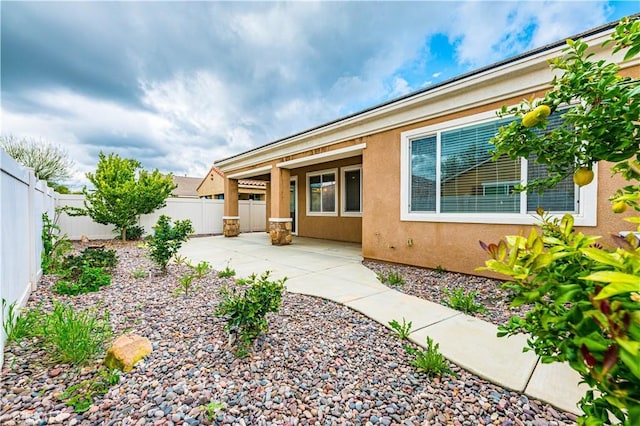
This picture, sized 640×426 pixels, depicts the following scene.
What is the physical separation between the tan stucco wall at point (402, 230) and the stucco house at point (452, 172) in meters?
0.02

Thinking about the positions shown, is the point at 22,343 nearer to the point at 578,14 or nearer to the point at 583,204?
the point at 583,204

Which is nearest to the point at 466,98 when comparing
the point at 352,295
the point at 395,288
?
the point at 395,288

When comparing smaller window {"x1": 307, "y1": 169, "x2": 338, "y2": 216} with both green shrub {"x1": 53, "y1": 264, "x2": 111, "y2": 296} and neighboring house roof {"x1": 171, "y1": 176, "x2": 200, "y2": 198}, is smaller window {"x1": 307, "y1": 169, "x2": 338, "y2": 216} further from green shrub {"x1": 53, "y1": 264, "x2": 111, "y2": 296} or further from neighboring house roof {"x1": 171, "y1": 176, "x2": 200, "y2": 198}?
neighboring house roof {"x1": 171, "y1": 176, "x2": 200, "y2": 198}

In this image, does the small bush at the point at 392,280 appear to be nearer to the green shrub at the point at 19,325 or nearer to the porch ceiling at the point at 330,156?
the porch ceiling at the point at 330,156

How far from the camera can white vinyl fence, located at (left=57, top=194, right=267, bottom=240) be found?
10.6 m

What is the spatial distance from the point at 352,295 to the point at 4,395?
3572 millimetres

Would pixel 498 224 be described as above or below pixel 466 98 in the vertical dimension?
below

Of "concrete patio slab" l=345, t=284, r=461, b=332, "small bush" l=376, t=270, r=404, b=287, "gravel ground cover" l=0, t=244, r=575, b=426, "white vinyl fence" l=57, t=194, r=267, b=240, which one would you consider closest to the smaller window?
"white vinyl fence" l=57, t=194, r=267, b=240

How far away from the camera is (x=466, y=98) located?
16.5ft

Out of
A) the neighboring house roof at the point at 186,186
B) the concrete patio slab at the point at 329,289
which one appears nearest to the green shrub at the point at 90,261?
the concrete patio slab at the point at 329,289

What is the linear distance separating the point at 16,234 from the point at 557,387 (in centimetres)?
580

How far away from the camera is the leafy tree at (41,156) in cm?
1677

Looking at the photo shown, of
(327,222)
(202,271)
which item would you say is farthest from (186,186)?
(202,271)

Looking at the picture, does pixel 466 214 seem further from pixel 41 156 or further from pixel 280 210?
pixel 41 156
